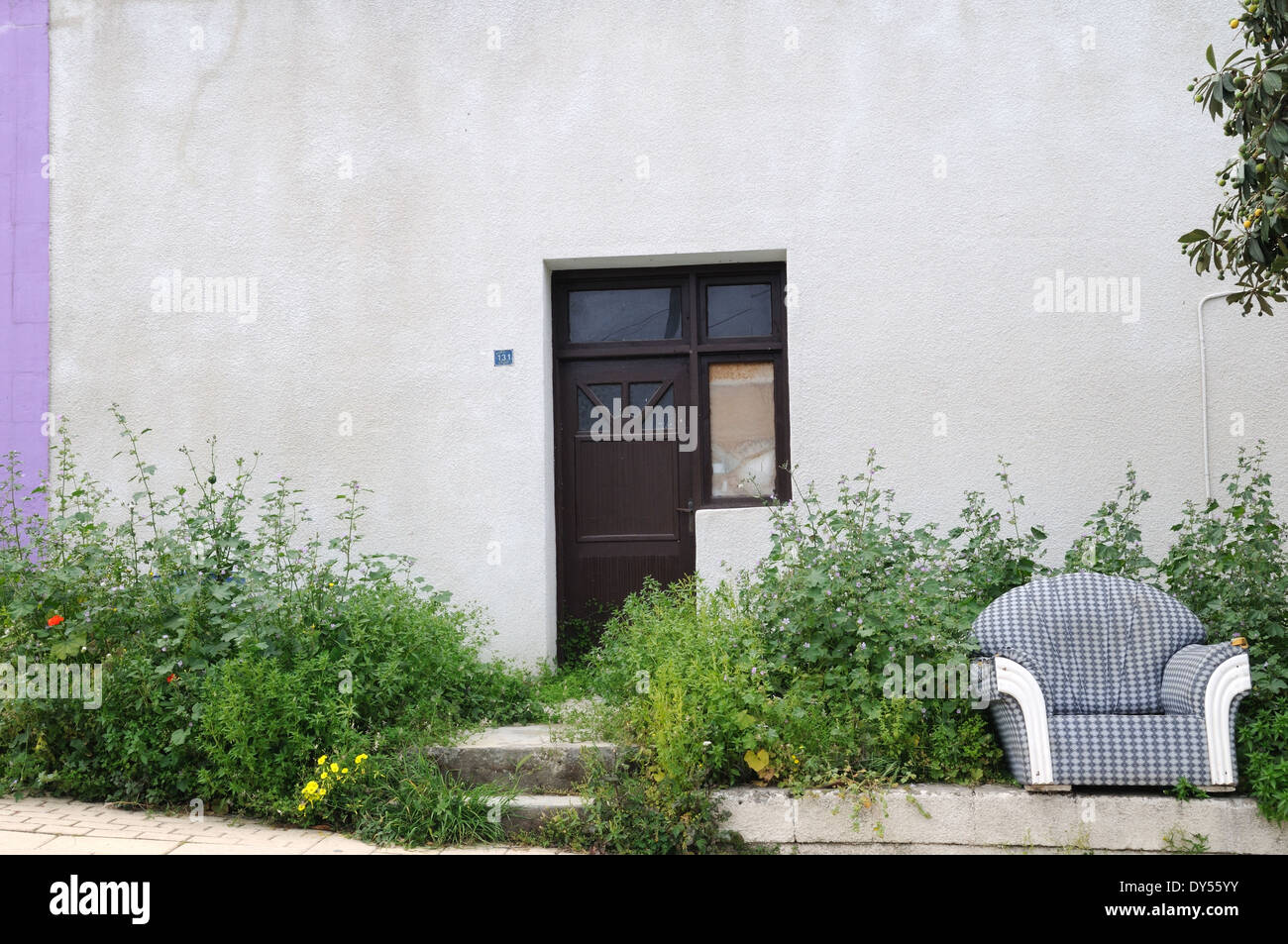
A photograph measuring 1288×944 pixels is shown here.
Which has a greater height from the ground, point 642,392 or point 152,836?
point 642,392

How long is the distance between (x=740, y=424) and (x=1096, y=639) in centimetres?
266

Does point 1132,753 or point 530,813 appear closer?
point 1132,753

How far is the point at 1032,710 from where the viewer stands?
13.0ft

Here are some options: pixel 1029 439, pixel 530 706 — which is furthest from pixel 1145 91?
pixel 530 706

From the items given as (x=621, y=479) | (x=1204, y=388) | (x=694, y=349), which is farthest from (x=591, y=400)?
(x=1204, y=388)

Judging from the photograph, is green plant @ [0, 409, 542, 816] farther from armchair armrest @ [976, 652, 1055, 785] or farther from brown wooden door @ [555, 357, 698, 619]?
armchair armrest @ [976, 652, 1055, 785]

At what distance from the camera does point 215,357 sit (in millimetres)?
6301

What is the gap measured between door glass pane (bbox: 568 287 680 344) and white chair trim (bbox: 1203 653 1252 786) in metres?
3.64

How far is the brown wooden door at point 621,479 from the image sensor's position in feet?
20.7

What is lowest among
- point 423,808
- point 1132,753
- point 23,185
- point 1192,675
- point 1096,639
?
point 423,808

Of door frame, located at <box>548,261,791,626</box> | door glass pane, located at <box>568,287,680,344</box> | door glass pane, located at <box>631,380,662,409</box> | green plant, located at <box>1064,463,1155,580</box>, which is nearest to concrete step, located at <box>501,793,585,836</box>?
door frame, located at <box>548,261,791,626</box>

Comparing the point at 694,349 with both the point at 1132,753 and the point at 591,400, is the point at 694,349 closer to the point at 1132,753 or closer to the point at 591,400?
the point at 591,400

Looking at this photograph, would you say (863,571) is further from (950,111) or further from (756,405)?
A: (950,111)
